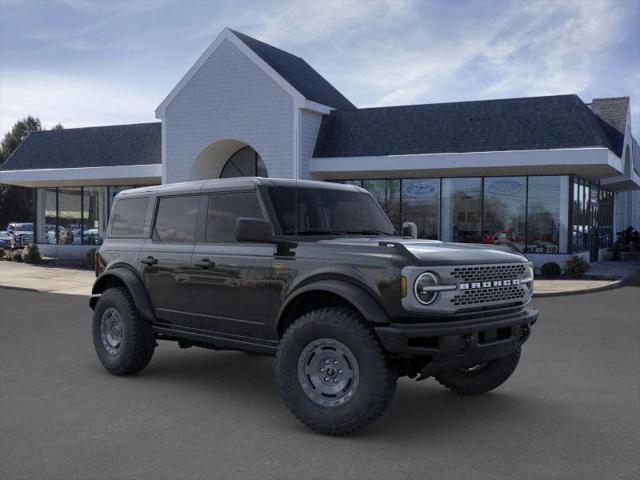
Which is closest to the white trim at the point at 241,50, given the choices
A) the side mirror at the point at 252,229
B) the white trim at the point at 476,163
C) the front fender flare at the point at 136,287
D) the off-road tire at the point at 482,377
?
the white trim at the point at 476,163

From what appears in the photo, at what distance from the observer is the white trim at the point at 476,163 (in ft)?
65.0

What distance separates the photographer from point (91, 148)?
28891 mm

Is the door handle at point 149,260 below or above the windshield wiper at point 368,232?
below

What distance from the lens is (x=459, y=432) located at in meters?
5.42

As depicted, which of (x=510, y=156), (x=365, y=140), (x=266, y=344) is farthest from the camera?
(x=365, y=140)

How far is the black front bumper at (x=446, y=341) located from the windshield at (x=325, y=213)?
5.42ft

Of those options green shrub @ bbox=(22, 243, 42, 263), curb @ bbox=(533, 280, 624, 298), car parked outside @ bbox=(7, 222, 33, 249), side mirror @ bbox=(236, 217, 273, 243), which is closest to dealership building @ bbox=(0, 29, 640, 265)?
curb @ bbox=(533, 280, 624, 298)

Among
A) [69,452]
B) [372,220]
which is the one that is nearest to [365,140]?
[372,220]

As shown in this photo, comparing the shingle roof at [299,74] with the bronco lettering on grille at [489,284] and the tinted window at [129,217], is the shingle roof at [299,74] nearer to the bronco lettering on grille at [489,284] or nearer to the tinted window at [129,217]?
the tinted window at [129,217]

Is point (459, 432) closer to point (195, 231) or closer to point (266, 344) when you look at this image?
point (266, 344)

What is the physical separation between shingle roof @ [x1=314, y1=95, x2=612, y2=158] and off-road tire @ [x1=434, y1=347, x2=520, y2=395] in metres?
15.2

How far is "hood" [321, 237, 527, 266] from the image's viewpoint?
5211 millimetres

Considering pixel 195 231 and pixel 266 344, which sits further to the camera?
pixel 195 231

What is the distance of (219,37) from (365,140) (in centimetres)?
640
